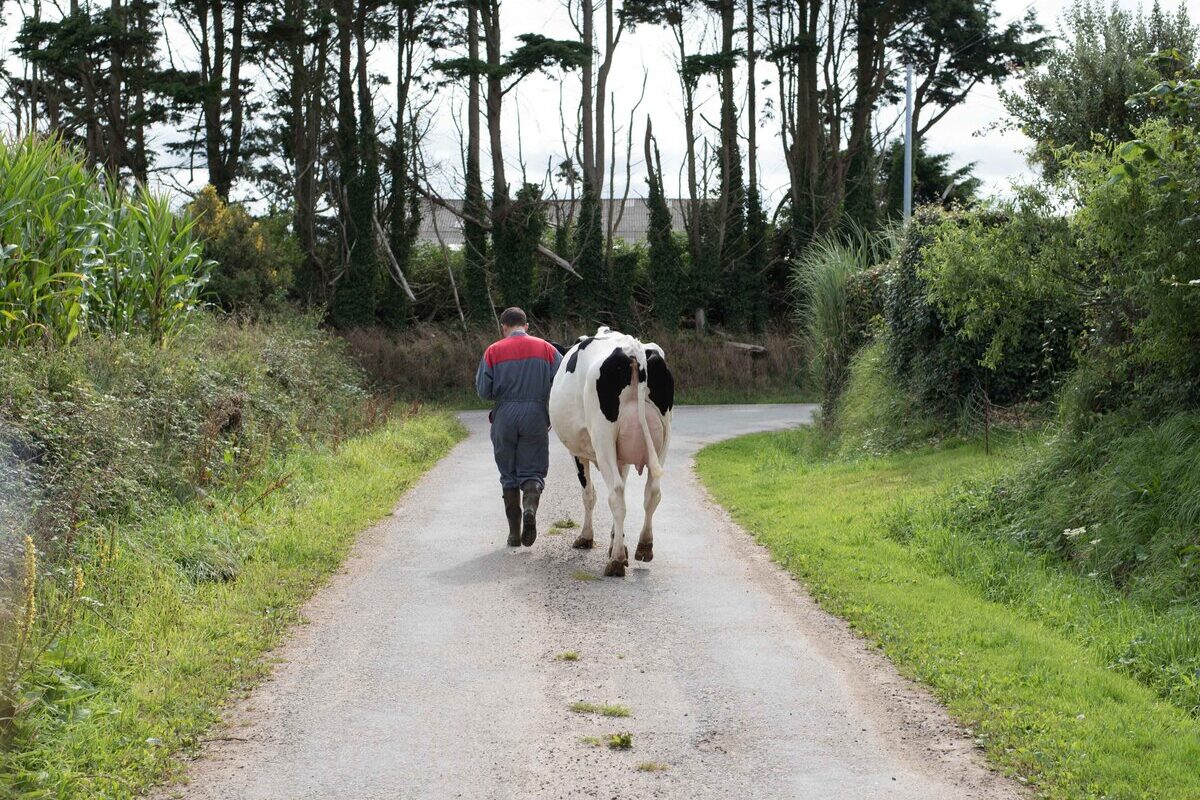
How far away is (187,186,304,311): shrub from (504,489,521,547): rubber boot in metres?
19.1

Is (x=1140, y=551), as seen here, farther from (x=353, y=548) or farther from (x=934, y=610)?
(x=353, y=548)

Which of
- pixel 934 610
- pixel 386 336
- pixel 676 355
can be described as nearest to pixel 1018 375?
pixel 934 610

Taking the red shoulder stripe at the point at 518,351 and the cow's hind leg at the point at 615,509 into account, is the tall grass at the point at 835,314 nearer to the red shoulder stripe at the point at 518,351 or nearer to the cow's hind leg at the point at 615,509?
the red shoulder stripe at the point at 518,351

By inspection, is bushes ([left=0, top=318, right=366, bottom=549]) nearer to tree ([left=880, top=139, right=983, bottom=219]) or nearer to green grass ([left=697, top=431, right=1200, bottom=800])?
green grass ([left=697, top=431, right=1200, bottom=800])

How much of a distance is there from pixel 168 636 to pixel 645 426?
13.8 ft

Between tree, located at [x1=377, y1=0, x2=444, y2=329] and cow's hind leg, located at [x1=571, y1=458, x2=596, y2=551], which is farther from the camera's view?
tree, located at [x1=377, y1=0, x2=444, y2=329]

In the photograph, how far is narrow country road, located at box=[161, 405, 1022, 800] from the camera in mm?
5371

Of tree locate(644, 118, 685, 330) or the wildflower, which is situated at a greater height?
tree locate(644, 118, 685, 330)

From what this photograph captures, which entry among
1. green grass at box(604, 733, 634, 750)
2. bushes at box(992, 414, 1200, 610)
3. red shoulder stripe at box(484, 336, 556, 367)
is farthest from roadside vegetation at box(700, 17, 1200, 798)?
red shoulder stripe at box(484, 336, 556, 367)

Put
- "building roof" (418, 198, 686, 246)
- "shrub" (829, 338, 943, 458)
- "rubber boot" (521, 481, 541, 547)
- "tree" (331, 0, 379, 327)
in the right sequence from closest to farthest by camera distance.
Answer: "rubber boot" (521, 481, 541, 547), "shrub" (829, 338, 943, 458), "tree" (331, 0, 379, 327), "building roof" (418, 198, 686, 246)

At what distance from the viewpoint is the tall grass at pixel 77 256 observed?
1165 cm

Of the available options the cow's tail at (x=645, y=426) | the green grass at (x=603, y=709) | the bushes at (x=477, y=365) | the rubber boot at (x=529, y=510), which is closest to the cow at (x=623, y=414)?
the cow's tail at (x=645, y=426)

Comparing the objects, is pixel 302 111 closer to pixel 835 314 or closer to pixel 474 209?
pixel 474 209

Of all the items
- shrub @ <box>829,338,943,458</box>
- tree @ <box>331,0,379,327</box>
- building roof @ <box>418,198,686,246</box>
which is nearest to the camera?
shrub @ <box>829,338,943,458</box>
